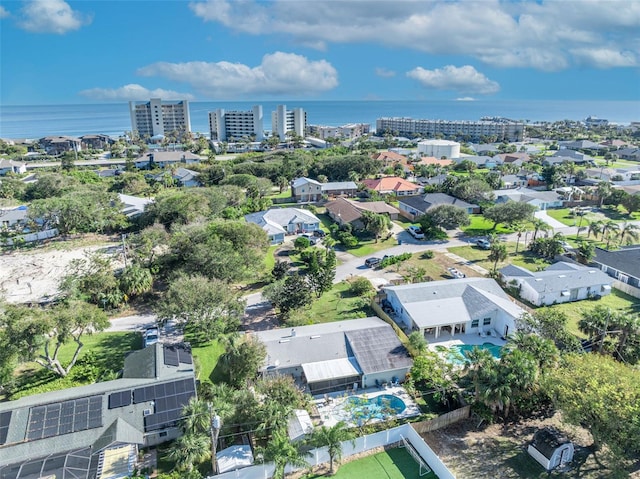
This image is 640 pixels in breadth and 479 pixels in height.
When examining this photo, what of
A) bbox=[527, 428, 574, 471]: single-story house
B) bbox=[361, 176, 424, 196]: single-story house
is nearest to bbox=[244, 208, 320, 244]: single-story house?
bbox=[361, 176, 424, 196]: single-story house

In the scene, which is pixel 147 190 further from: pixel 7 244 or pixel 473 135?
pixel 473 135

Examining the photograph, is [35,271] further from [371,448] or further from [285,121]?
[285,121]

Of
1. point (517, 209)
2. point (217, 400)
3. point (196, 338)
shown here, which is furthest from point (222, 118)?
point (217, 400)

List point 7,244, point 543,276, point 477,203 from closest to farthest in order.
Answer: point 543,276 → point 7,244 → point 477,203

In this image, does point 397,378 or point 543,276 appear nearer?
point 397,378

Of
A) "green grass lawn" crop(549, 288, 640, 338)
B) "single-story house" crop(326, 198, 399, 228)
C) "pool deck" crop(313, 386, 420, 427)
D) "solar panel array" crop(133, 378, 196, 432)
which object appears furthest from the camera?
"single-story house" crop(326, 198, 399, 228)

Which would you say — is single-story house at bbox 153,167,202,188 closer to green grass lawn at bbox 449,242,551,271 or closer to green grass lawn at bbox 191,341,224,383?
green grass lawn at bbox 449,242,551,271
